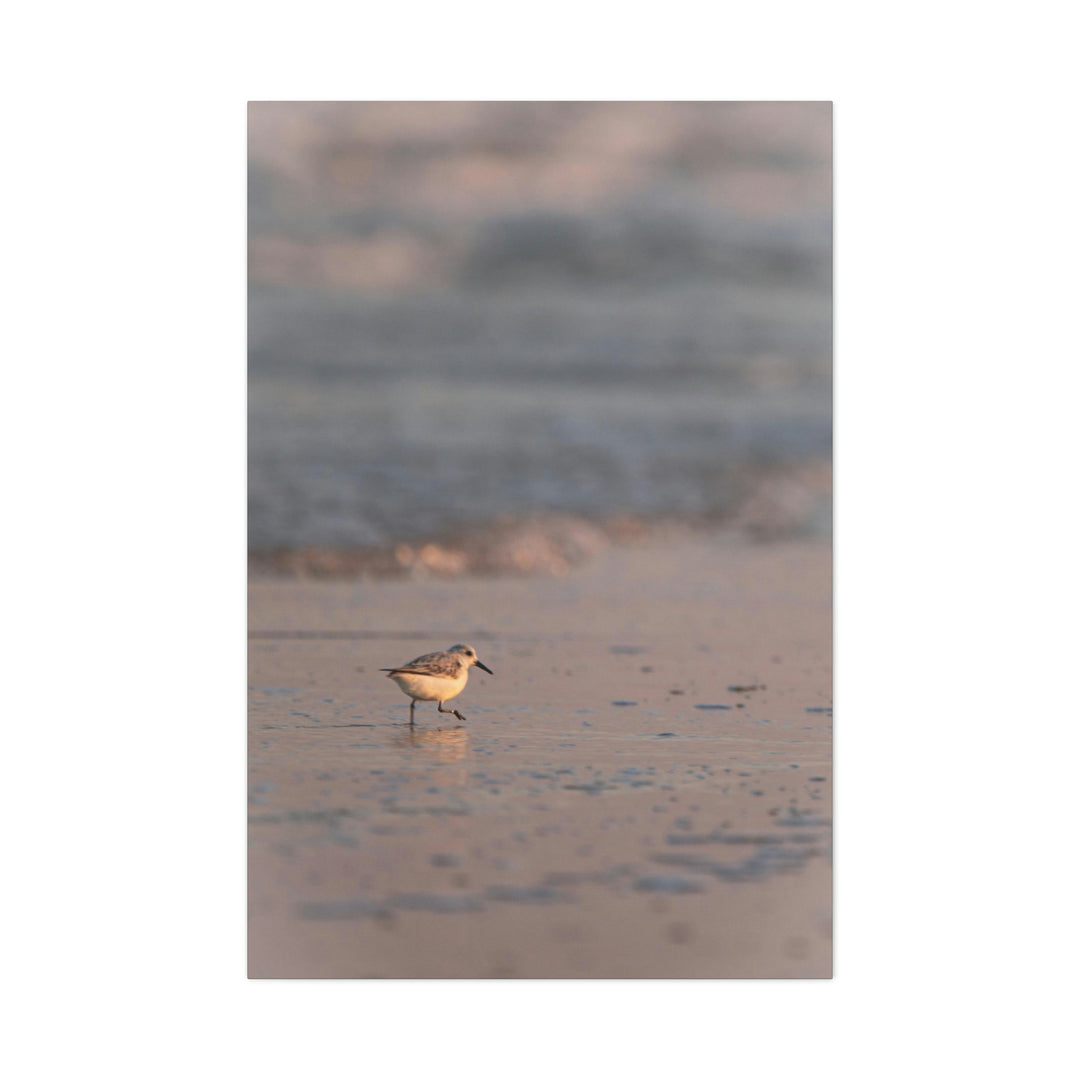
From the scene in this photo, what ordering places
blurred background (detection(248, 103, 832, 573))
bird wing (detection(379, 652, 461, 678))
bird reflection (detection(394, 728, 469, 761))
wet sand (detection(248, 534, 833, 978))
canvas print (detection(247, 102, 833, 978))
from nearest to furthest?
wet sand (detection(248, 534, 833, 978)) < canvas print (detection(247, 102, 833, 978)) < bird reflection (detection(394, 728, 469, 761)) < bird wing (detection(379, 652, 461, 678)) < blurred background (detection(248, 103, 832, 573))

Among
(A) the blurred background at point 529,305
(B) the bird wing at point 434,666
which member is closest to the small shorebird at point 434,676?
(B) the bird wing at point 434,666

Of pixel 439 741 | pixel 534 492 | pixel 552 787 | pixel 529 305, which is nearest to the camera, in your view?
pixel 552 787

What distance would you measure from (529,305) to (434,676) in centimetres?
133

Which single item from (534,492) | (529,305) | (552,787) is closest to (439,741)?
(552,787)

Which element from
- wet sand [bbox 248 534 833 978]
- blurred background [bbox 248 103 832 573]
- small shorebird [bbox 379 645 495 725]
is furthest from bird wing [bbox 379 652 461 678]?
blurred background [bbox 248 103 832 573]

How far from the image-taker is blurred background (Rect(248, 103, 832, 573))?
13.3 ft

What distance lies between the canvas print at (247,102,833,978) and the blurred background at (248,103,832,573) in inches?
0.4

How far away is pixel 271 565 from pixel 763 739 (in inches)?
65.2

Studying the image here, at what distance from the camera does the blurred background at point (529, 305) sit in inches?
160

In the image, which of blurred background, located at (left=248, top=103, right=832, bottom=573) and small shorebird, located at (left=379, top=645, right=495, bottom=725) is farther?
blurred background, located at (left=248, top=103, right=832, bottom=573)

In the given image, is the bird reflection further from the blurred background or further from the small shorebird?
the blurred background

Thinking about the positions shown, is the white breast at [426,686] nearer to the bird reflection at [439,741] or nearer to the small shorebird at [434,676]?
the small shorebird at [434,676]

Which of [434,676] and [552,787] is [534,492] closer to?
[434,676]

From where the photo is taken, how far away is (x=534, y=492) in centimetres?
463
